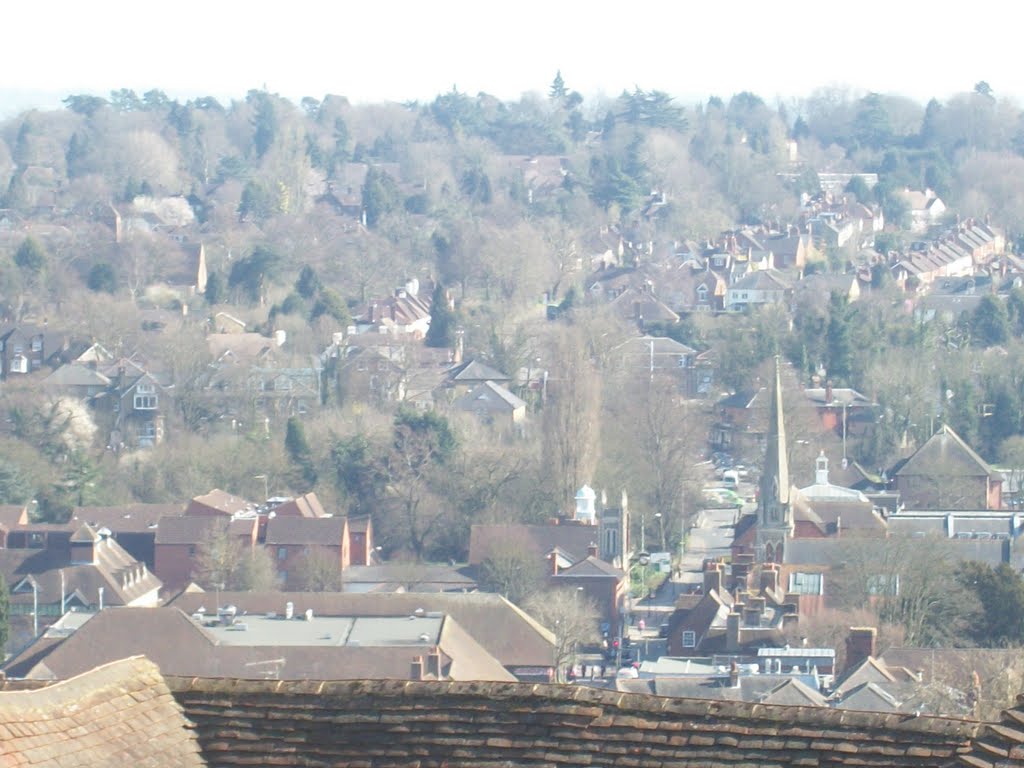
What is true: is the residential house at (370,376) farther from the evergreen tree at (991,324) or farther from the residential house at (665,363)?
the evergreen tree at (991,324)

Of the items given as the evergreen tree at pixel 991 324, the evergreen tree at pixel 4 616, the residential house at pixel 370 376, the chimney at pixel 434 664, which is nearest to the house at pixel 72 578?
the evergreen tree at pixel 4 616

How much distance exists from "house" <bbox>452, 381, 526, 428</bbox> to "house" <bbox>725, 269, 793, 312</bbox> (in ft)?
43.3

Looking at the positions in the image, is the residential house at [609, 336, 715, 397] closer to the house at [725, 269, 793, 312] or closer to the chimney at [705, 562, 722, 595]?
the house at [725, 269, 793, 312]

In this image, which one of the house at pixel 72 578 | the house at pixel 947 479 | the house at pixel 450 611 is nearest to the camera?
the house at pixel 450 611

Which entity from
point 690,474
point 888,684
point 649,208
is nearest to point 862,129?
point 649,208

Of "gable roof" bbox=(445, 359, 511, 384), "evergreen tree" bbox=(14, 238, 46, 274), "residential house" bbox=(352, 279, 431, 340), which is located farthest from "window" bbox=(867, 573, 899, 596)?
"evergreen tree" bbox=(14, 238, 46, 274)

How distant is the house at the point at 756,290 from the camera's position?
173ft

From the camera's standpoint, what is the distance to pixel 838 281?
54156 mm

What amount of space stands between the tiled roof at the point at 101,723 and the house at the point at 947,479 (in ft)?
93.6

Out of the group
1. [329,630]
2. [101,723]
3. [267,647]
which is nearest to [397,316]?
[329,630]

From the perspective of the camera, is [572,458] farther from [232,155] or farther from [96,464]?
[232,155]

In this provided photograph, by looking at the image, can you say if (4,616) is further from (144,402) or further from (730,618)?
(144,402)

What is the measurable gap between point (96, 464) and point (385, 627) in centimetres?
1210

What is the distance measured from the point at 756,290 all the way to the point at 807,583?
27751 millimetres
